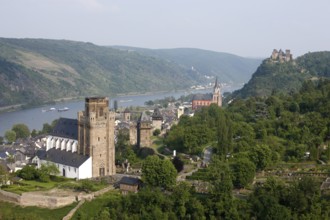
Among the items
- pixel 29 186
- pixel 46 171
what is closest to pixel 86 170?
pixel 46 171

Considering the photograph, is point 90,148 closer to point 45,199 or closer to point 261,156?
point 45,199

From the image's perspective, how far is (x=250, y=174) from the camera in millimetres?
37531

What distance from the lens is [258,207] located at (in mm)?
32188

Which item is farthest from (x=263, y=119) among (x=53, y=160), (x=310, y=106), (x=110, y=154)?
(x=53, y=160)

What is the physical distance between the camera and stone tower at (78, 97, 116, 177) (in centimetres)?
4619

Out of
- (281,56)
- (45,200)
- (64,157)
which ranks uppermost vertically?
(281,56)

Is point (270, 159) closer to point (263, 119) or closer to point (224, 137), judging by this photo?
point (224, 137)

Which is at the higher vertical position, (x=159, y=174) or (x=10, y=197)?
(x=159, y=174)

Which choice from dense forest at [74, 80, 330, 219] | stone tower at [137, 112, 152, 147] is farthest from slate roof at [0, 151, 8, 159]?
dense forest at [74, 80, 330, 219]

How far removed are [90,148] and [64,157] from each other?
293 cm

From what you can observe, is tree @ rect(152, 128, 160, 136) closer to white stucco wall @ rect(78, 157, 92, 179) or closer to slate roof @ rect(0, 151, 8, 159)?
slate roof @ rect(0, 151, 8, 159)

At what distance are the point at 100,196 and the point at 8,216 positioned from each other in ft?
24.7

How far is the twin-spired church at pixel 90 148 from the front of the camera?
45.8 m

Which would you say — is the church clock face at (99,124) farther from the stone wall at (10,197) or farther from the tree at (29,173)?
the stone wall at (10,197)
